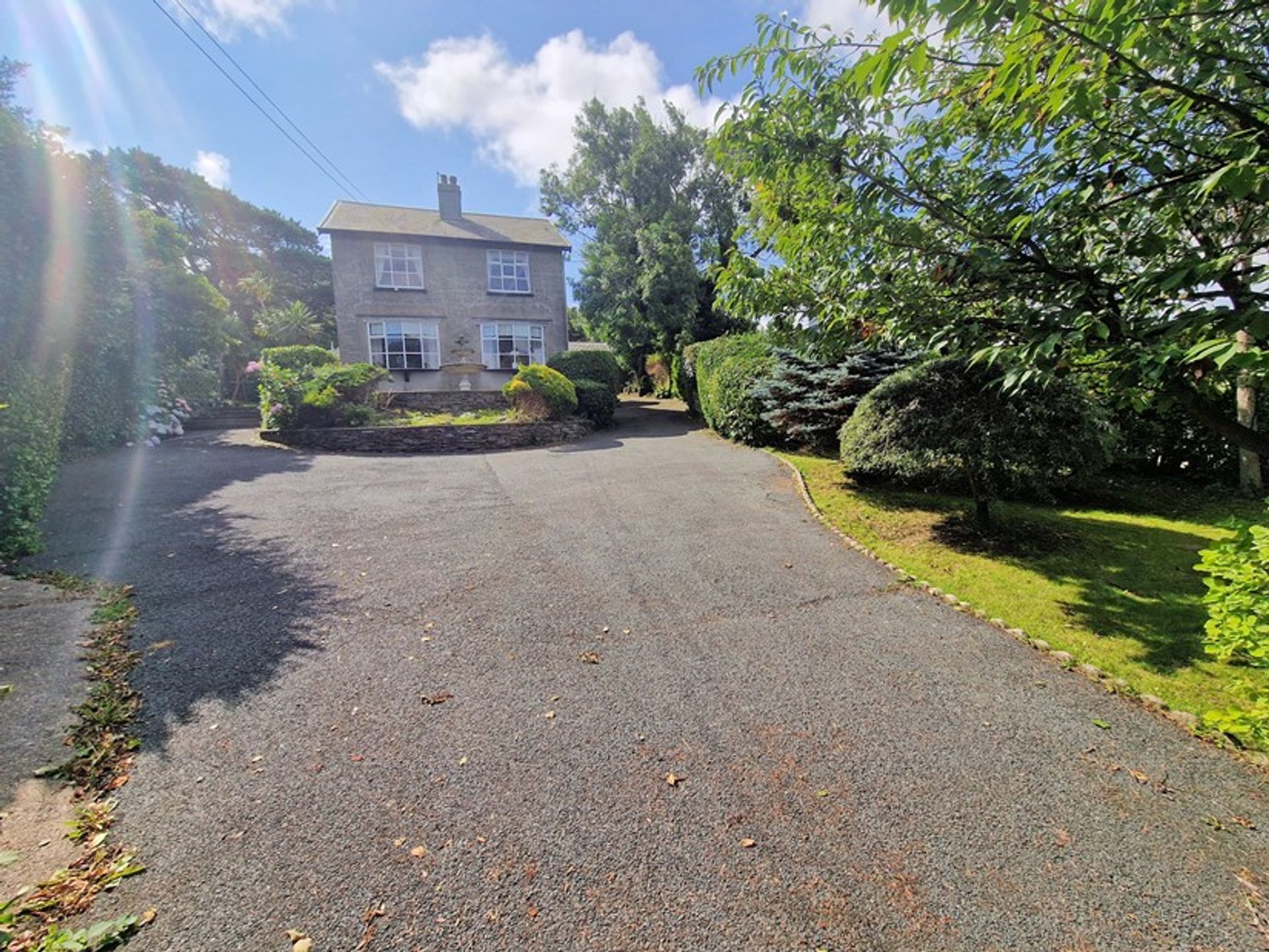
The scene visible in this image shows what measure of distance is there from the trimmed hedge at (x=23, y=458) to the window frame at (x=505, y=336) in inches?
577

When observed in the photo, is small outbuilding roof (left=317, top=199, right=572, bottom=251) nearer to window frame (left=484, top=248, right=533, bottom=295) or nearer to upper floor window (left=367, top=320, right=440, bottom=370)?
window frame (left=484, top=248, right=533, bottom=295)

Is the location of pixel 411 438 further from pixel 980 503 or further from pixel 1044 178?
pixel 1044 178

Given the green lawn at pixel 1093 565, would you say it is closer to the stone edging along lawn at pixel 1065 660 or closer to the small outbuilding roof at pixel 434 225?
the stone edging along lawn at pixel 1065 660

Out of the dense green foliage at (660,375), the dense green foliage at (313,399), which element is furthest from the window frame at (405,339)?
the dense green foliage at (660,375)

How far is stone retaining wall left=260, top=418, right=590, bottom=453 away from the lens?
12.2 metres

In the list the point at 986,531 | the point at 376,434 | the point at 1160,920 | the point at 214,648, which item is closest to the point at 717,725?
the point at 1160,920

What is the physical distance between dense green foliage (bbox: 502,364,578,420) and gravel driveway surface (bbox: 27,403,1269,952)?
358 inches

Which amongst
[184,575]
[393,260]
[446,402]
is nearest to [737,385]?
[446,402]

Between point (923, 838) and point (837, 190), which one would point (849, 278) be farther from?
point (923, 838)

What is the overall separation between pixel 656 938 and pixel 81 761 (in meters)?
2.87

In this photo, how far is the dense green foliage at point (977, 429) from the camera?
559 centimetres

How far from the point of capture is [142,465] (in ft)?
31.5

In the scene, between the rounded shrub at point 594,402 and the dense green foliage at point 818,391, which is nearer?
the dense green foliage at point 818,391

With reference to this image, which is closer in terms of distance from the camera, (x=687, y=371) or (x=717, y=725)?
(x=717, y=725)
